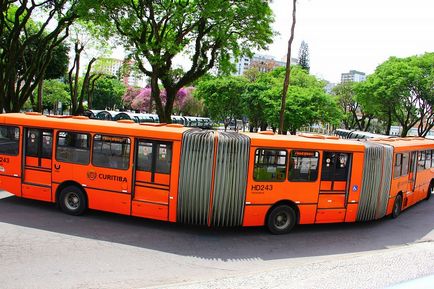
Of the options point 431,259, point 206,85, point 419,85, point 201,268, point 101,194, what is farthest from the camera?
point 206,85

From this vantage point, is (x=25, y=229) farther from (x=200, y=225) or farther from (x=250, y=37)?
(x=250, y=37)

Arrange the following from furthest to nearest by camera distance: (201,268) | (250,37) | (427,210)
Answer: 1. (250,37)
2. (427,210)
3. (201,268)

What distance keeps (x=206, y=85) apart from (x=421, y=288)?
152 feet

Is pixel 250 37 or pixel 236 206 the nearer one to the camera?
pixel 236 206

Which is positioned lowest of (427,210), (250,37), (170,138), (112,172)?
(427,210)

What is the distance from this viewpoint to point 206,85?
4775 cm

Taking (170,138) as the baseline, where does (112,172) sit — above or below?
below

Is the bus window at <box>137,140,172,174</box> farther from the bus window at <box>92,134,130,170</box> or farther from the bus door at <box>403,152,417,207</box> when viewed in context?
the bus door at <box>403,152,417,207</box>

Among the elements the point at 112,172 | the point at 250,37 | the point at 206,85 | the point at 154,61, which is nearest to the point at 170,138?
the point at 112,172

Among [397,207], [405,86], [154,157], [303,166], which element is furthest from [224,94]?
[154,157]

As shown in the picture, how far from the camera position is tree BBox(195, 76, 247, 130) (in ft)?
154

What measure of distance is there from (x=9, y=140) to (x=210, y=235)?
6433 millimetres

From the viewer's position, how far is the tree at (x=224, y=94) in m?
47.0

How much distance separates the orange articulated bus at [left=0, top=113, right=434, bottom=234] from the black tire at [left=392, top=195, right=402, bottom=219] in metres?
1.34
